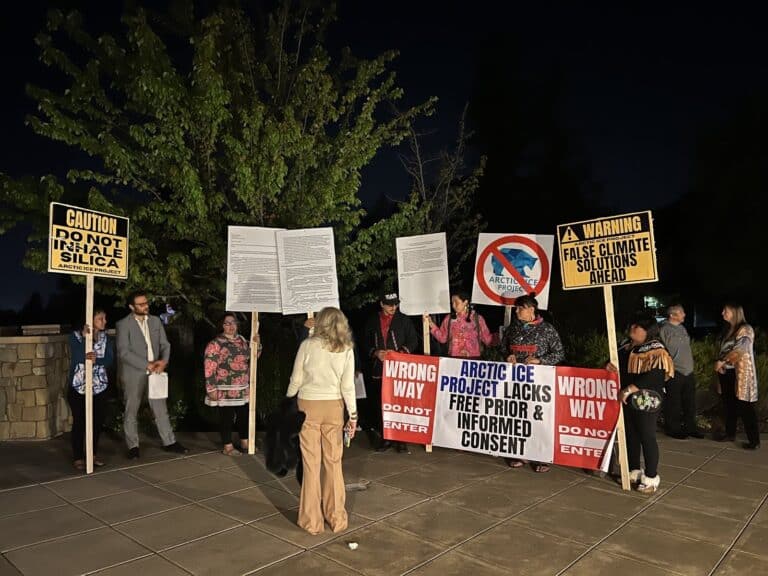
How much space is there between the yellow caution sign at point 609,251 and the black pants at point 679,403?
9.39ft

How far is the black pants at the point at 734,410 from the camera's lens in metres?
7.32

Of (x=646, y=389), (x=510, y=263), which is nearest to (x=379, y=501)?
(x=646, y=389)

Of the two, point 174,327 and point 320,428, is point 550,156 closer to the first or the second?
point 174,327

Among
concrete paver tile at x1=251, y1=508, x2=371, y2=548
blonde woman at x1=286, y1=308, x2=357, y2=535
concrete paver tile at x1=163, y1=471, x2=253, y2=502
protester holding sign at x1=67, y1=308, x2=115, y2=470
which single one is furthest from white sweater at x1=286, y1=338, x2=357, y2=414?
protester holding sign at x1=67, y1=308, x2=115, y2=470

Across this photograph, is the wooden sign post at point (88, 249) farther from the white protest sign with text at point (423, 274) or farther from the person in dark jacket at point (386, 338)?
the white protest sign with text at point (423, 274)

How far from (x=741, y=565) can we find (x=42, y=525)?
5276 millimetres

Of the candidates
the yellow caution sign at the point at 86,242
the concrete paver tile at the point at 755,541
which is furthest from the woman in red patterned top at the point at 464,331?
the yellow caution sign at the point at 86,242

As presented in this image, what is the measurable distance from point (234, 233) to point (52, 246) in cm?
187

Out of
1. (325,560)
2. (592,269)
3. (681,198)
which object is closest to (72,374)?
(325,560)

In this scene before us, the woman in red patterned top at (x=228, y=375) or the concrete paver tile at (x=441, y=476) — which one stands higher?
the woman in red patterned top at (x=228, y=375)

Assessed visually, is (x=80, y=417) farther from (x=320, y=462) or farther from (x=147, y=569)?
(x=320, y=462)

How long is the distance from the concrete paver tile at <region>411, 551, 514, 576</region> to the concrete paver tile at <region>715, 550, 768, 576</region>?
1.42m

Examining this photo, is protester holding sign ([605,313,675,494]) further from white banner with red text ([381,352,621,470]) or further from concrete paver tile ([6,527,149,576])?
concrete paver tile ([6,527,149,576])

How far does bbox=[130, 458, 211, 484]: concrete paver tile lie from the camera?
Result: 20.1 ft
